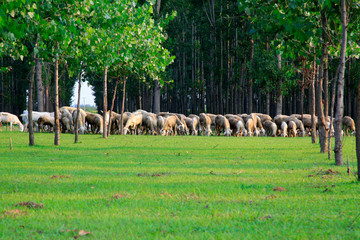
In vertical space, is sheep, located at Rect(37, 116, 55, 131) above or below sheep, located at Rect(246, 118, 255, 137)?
above

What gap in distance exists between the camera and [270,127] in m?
38.4

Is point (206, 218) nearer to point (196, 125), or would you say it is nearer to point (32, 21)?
point (32, 21)

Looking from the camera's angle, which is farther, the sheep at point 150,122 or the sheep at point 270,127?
the sheep at point 270,127

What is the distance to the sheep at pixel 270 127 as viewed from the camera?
3762cm

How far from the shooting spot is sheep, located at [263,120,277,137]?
37625 mm

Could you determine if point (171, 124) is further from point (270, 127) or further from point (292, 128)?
point (292, 128)

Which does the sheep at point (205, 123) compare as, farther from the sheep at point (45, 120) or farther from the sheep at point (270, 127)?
the sheep at point (45, 120)

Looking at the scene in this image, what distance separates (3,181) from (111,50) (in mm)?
12739

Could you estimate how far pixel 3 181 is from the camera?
8.24 m

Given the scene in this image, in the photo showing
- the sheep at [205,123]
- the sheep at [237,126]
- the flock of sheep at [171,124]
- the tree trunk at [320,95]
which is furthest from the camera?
the sheep at [205,123]

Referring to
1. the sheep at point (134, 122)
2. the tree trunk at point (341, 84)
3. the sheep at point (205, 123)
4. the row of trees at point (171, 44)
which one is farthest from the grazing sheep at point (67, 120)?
the tree trunk at point (341, 84)

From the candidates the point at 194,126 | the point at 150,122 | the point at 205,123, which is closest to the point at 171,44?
the point at 194,126

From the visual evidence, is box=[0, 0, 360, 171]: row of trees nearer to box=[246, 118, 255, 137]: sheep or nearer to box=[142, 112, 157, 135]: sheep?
box=[142, 112, 157, 135]: sheep

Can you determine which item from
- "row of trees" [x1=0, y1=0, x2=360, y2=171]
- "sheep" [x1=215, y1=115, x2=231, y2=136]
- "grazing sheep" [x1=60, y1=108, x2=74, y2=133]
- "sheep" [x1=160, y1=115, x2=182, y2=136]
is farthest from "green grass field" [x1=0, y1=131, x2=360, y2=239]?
"sheep" [x1=215, y1=115, x2=231, y2=136]
